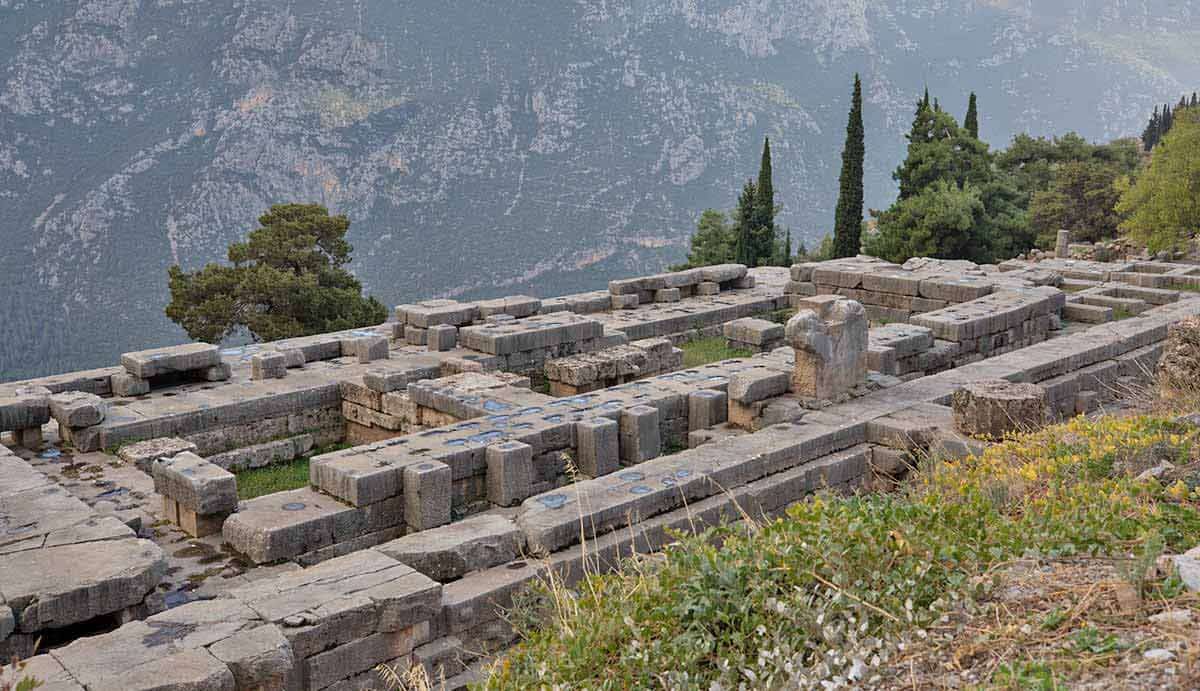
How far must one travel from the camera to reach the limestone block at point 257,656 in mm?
6004

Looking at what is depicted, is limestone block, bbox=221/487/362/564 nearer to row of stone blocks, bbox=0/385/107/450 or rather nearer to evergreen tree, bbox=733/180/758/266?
row of stone blocks, bbox=0/385/107/450

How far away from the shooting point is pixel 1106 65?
110 metres

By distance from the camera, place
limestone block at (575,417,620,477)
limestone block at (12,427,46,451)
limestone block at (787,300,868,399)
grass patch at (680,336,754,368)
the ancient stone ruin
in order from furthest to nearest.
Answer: grass patch at (680,336,754,368), limestone block at (787,300,868,399), limestone block at (12,427,46,451), limestone block at (575,417,620,477), the ancient stone ruin

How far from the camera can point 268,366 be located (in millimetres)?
14211

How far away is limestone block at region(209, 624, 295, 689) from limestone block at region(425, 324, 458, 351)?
388 inches

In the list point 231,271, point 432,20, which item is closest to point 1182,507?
point 231,271

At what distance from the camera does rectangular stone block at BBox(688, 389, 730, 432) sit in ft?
40.7

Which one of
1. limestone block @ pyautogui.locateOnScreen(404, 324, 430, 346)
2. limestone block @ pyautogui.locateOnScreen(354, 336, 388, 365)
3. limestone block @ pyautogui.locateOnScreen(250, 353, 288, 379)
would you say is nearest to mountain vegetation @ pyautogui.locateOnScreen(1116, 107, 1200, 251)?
limestone block @ pyautogui.locateOnScreen(404, 324, 430, 346)

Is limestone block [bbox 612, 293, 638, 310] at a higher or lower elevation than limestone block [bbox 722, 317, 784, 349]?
higher

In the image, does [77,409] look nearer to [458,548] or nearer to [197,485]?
[197,485]

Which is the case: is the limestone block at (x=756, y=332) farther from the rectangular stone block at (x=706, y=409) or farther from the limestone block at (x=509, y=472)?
the limestone block at (x=509, y=472)

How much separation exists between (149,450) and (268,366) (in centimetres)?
288

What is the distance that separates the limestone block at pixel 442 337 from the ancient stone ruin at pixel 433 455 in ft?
0.17

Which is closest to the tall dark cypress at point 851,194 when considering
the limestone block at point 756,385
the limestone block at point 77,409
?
the limestone block at point 756,385
